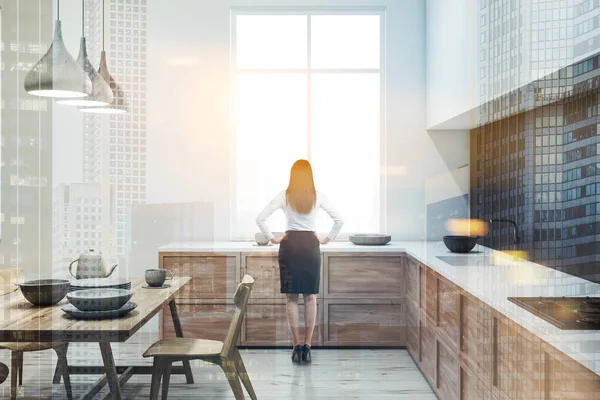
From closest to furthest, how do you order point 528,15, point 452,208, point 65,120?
point 528,15, point 65,120, point 452,208

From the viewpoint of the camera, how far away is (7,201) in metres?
1.47

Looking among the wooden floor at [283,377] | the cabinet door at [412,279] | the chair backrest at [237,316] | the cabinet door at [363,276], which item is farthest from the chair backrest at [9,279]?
the cabinet door at [412,279]

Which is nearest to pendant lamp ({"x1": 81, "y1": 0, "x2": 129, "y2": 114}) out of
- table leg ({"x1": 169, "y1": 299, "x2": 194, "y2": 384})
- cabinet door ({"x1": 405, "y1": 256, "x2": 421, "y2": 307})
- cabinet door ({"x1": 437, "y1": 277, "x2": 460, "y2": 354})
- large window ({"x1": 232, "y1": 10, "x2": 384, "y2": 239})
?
large window ({"x1": 232, "y1": 10, "x2": 384, "y2": 239})

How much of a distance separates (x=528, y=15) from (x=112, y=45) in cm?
100

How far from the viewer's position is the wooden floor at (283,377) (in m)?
1.39

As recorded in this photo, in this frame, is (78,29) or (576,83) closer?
(576,83)

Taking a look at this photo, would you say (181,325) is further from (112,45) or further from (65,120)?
(112,45)

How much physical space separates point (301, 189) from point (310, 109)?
217 millimetres

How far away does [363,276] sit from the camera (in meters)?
1.49

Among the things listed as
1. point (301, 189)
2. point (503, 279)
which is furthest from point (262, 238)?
point (503, 279)

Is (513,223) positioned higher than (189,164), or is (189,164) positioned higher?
(189,164)

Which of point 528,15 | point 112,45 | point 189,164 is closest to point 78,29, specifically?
point 112,45

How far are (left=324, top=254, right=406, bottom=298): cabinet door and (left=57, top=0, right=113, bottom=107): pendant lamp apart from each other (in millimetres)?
708

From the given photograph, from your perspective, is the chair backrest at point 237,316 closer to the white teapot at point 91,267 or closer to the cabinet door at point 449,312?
the white teapot at point 91,267
